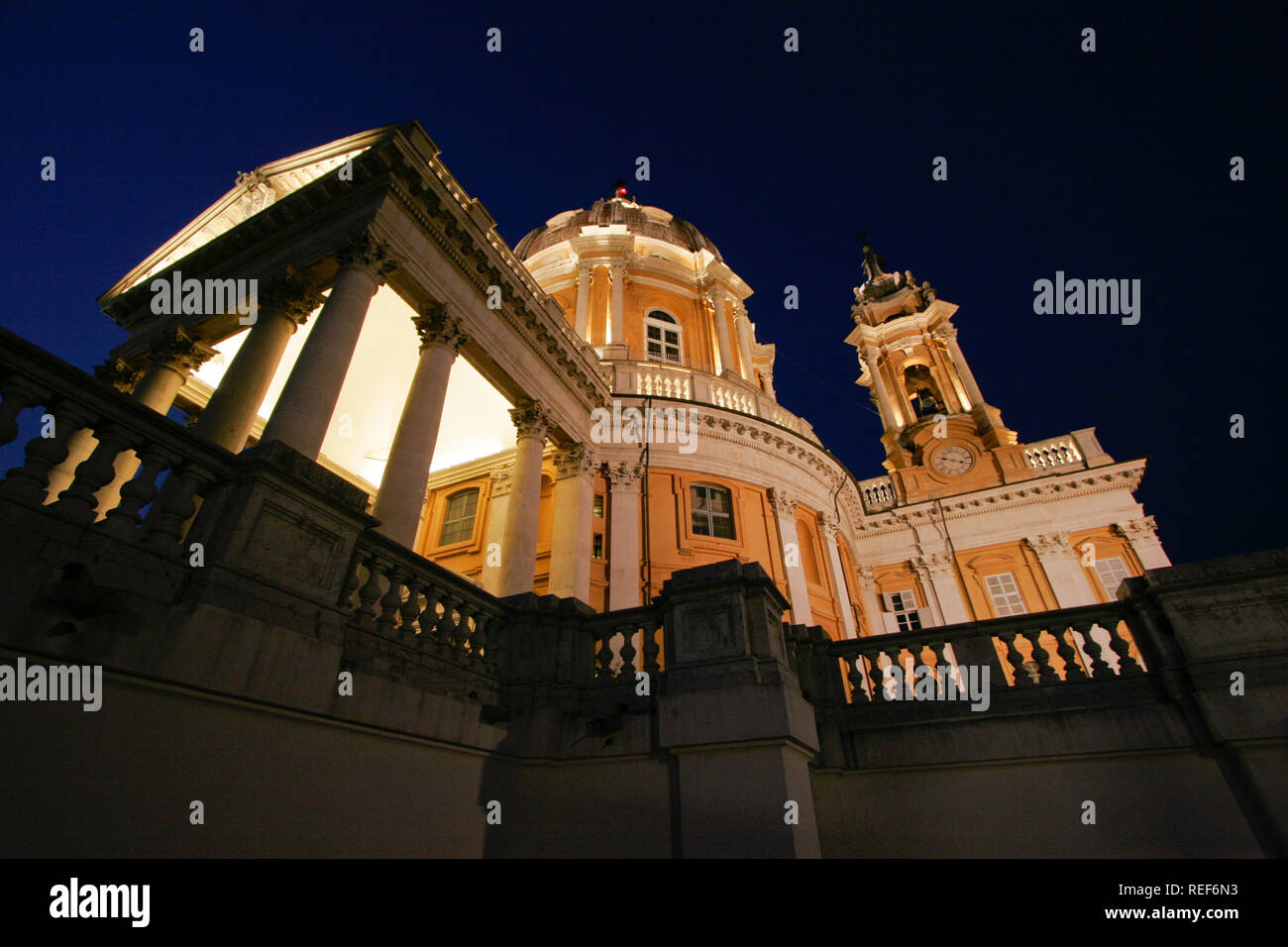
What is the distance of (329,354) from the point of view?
9.00m

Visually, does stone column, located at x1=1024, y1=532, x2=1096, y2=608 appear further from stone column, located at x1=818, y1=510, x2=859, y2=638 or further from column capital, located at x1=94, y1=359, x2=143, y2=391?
column capital, located at x1=94, y1=359, x2=143, y2=391

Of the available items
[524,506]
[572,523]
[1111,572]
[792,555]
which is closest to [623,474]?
[572,523]

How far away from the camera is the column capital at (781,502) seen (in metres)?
19.2

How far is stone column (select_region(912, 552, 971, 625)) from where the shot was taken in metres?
23.8

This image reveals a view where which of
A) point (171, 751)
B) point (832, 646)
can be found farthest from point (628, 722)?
point (171, 751)

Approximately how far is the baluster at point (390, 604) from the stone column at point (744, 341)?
19.6 meters

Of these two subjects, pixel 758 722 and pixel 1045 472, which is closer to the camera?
pixel 758 722

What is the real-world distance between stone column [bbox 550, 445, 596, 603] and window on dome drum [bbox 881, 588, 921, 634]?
15740 millimetres

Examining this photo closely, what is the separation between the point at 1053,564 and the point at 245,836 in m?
27.0

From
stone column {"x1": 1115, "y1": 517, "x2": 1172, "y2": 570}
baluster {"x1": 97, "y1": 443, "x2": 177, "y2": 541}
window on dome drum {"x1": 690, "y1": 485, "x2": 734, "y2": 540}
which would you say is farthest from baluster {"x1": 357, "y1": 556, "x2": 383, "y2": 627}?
stone column {"x1": 1115, "y1": 517, "x2": 1172, "y2": 570}

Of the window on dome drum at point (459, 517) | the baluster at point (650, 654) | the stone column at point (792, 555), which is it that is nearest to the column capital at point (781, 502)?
the stone column at point (792, 555)

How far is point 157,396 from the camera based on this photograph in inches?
471

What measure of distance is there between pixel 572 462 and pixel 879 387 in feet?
78.7
